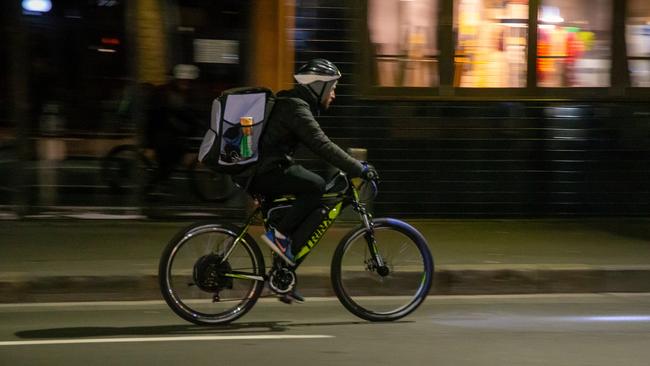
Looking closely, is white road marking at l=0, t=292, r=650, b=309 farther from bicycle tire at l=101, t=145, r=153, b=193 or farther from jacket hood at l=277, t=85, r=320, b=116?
bicycle tire at l=101, t=145, r=153, b=193

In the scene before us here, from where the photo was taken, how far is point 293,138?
20.9 ft

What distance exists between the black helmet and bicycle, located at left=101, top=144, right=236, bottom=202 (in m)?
3.50

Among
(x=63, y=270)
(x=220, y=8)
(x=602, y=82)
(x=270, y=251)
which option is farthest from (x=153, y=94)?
(x=602, y=82)

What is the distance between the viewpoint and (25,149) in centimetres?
963

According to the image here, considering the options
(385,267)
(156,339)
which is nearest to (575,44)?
(385,267)

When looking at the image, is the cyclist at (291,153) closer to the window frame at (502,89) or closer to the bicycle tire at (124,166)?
the window frame at (502,89)

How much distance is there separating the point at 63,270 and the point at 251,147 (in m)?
2.31

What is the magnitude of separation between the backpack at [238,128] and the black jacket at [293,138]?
7cm

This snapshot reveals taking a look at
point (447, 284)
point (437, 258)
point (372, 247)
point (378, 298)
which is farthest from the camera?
Result: point (437, 258)

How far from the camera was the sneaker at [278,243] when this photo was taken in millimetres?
6367

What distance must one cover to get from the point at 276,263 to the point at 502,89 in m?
4.63

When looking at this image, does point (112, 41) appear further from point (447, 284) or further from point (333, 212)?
point (447, 284)

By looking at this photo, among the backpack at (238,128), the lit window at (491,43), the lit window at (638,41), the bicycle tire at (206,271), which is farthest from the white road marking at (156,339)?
the lit window at (638,41)

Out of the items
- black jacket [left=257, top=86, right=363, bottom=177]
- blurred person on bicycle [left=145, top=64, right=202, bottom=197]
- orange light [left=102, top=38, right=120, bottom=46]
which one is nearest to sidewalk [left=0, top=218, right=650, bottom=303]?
blurred person on bicycle [left=145, top=64, right=202, bottom=197]
